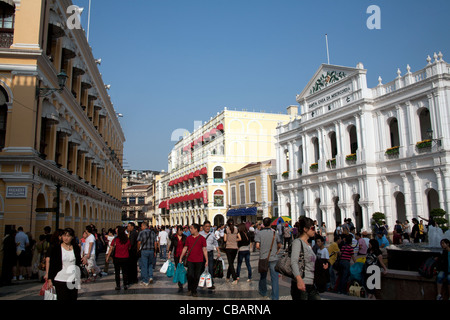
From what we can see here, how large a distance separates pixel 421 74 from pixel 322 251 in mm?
18423

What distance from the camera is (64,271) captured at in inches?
240

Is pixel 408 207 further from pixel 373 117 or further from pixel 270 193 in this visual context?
pixel 270 193

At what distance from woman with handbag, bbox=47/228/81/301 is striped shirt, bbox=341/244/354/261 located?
677cm

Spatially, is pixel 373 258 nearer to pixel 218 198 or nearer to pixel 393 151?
pixel 393 151

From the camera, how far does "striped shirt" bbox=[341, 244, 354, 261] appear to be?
998 centimetres

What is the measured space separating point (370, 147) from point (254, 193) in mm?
18358

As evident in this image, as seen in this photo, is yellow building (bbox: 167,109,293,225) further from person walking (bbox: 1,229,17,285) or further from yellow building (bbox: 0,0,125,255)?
person walking (bbox: 1,229,17,285)

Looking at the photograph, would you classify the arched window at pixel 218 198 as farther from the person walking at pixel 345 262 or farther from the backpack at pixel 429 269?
the backpack at pixel 429 269

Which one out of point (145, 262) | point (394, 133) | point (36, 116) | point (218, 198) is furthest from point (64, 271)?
point (218, 198)

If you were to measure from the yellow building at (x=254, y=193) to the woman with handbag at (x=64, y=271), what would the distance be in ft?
115

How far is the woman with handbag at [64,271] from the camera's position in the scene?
237 inches

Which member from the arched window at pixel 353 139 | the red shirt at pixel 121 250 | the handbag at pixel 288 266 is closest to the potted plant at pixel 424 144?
the arched window at pixel 353 139

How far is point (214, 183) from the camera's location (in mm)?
50594

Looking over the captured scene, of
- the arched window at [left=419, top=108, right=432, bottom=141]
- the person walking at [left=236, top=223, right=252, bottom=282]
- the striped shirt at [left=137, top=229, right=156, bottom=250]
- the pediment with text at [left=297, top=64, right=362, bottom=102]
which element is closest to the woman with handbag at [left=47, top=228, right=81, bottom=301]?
the striped shirt at [left=137, top=229, right=156, bottom=250]
